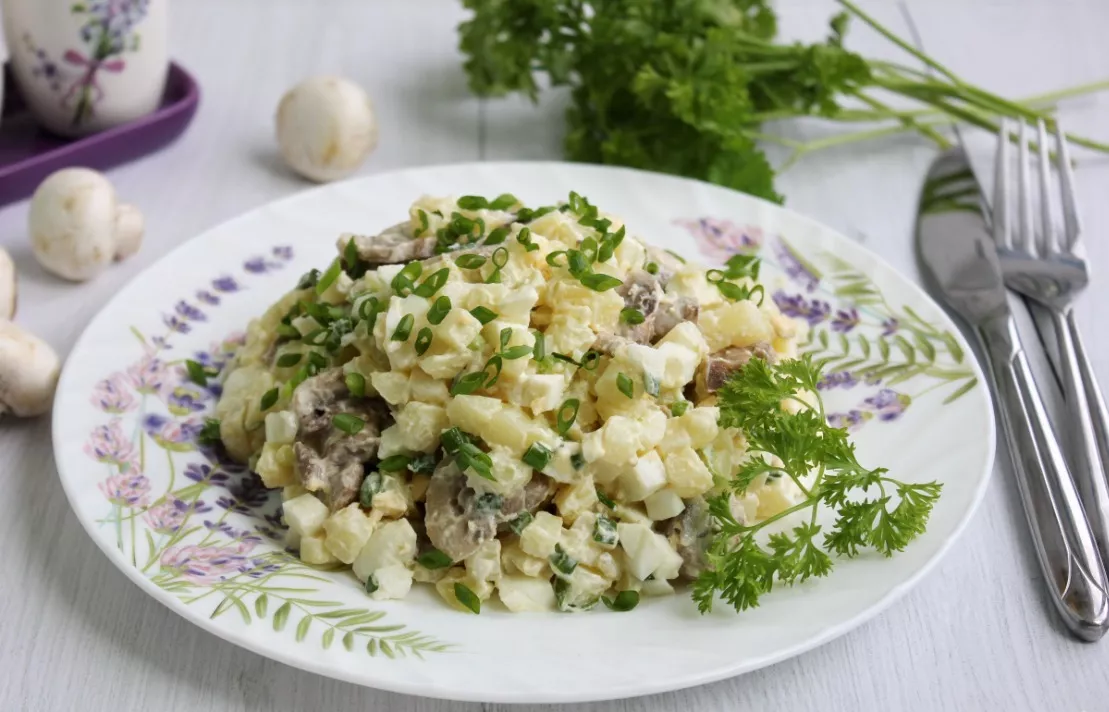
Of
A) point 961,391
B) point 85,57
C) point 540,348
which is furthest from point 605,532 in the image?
point 85,57

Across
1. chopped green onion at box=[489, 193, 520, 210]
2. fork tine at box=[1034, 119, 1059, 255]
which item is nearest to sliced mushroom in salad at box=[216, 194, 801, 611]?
chopped green onion at box=[489, 193, 520, 210]

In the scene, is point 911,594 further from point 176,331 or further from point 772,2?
point 772,2

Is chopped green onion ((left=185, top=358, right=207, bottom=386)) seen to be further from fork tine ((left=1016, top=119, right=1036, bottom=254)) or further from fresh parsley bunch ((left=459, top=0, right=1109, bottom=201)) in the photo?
fork tine ((left=1016, top=119, right=1036, bottom=254))

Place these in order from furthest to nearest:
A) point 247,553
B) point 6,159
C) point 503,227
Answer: point 6,159
point 503,227
point 247,553


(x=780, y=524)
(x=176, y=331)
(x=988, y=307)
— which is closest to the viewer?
(x=780, y=524)

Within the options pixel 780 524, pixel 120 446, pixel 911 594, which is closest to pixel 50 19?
pixel 120 446
